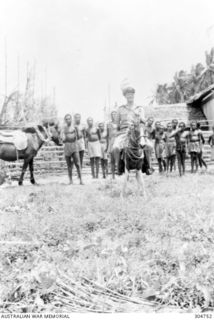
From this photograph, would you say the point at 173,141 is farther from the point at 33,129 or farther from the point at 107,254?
the point at 107,254

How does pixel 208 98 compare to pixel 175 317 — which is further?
pixel 208 98

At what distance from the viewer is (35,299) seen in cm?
294

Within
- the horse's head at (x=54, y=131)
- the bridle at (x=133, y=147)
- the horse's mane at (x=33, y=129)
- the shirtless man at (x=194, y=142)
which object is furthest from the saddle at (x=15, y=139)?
the shirtless man at (x=194, y=142)

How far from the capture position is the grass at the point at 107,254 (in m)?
2.95

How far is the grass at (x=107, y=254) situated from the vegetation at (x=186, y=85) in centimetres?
2514

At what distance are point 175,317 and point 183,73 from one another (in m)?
33.6

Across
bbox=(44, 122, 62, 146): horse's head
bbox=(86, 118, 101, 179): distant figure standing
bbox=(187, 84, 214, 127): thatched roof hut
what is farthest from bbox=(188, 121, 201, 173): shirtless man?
bbox=(187, 84, 214, 127): thatched roof hut

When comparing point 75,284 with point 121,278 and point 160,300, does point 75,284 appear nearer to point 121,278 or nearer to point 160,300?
point 121,278

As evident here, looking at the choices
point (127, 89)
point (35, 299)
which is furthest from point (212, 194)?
point (35, 299)

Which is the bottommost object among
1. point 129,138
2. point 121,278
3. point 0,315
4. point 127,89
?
point 0,315

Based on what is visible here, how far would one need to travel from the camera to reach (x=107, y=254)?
11.9 feet

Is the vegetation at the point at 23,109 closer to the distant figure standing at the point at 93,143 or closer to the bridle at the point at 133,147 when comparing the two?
the distant figure standing at the point at 93,143

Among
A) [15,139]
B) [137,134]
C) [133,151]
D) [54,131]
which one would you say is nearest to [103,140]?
[54,131]

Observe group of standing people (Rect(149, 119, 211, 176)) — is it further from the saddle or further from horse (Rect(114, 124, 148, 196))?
horse (Rect(114, 124, 148, 196))
